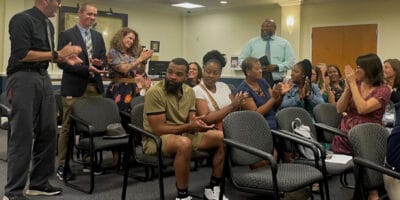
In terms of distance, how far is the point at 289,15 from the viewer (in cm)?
930

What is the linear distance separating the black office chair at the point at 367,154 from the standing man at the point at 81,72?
7.89 ft

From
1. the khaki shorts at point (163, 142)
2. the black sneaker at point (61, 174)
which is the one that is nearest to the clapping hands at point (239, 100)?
the khaki shorts at point (163, 142)

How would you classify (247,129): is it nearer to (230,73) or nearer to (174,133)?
(174,133)

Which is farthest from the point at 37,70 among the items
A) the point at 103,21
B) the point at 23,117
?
the point at 103,21

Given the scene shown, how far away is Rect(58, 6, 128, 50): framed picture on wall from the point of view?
29.1 feet

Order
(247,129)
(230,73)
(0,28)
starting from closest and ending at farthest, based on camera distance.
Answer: (247,129), (0,28), (230,73)

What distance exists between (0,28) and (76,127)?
5.53 metres

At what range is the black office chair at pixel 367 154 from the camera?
2396 mm

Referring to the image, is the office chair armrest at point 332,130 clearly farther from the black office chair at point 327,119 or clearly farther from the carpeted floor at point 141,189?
the carpeted floor at point 141,189

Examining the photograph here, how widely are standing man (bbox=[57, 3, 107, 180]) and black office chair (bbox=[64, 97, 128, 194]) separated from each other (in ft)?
0.42

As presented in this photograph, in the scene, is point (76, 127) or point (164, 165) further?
point (76, 127)

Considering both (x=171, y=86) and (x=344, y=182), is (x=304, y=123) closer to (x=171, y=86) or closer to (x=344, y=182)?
(x=344, y=182)

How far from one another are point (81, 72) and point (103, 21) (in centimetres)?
592

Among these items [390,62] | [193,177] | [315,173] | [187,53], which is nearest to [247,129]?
[315,173]
